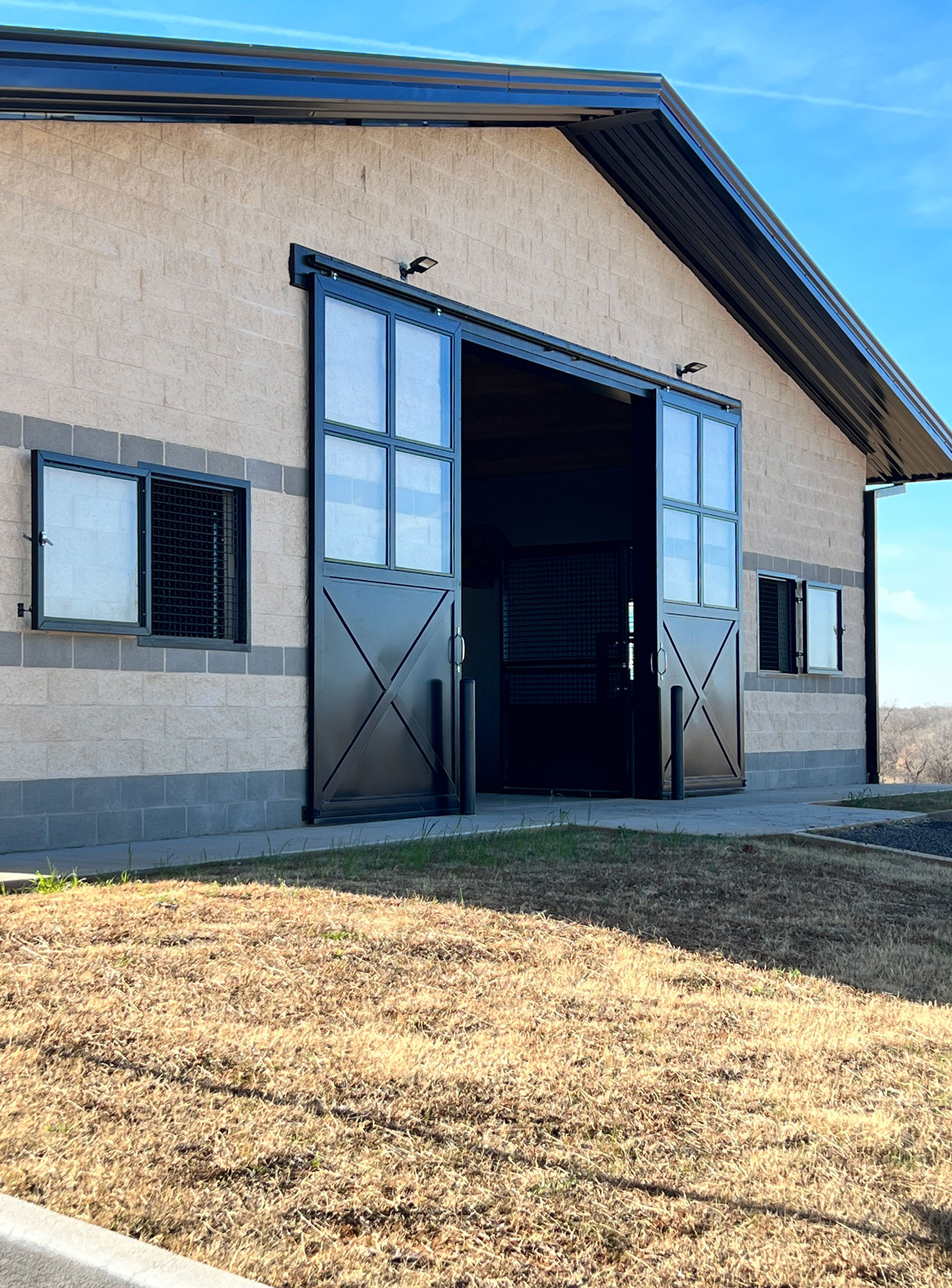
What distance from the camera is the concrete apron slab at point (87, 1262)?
2.75m

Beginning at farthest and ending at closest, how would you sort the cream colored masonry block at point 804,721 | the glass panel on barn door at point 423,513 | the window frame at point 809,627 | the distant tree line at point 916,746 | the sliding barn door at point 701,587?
1. the distant tree line at point 916,746
2. the window frame at point 809,627
3. the cream colored masonry block at point 804,721
4. the sliding barn door at point 701,587
5. the glass panel on barn door at point 423,513

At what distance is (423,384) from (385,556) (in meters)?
1.73

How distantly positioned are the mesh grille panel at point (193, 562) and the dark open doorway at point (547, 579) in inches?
211

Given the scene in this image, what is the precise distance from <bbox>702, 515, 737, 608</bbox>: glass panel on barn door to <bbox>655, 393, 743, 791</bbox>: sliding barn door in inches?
0.5

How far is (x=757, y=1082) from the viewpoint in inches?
162

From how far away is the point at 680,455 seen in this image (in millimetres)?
15742

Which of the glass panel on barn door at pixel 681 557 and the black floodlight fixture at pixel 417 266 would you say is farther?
the glass panel on barn door at pixel 681 557

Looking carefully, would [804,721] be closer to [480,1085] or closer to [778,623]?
[778,623]

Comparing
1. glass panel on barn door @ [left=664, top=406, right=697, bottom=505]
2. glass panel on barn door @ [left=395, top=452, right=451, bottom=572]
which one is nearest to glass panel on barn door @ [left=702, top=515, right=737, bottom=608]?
glass panel on barn door @ [left=664, top=406, right=697, bottom=505]

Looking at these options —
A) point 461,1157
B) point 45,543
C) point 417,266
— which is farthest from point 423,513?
point 461,1157

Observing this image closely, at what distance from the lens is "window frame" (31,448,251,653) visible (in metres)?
8.68

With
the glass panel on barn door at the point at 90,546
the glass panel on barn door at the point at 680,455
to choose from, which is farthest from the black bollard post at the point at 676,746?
the glass panel on barn door at the point at 90,546

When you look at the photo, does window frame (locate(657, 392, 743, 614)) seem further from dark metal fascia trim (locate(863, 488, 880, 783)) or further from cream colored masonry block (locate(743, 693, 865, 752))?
dark metal fascia trim (locate(863, 488, 880, 783))

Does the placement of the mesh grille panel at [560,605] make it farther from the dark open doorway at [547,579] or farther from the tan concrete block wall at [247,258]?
the tan concrete block wall at [247,258]
